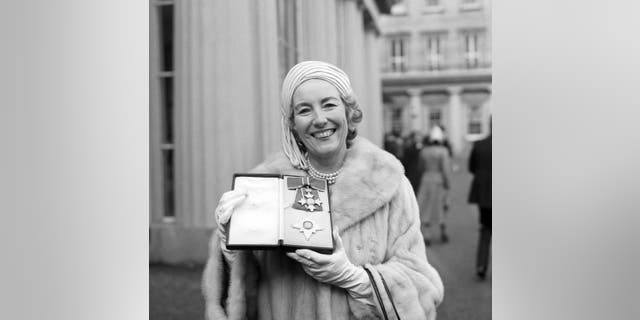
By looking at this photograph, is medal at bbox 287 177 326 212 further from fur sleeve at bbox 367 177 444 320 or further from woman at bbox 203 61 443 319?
fur sleeve at bbox 367 177 444 320

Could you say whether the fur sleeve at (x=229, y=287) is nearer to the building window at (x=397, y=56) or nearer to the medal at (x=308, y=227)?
the medal at (x=308, y=227)

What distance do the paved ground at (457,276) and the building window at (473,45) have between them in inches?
16.0

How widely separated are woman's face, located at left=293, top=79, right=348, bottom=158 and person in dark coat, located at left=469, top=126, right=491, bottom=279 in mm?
601

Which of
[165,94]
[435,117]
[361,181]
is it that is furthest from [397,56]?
[165,94]

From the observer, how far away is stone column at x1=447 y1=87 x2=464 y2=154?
2.48 m

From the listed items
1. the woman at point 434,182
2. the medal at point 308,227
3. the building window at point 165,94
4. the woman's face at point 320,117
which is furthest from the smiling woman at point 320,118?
the building window at point 165,94

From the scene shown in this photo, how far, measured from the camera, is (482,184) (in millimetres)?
2498

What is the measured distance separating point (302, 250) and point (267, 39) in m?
0.89

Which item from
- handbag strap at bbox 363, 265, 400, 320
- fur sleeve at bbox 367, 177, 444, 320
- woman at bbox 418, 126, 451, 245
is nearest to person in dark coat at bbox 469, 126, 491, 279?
woman at bbox 418, 126, 451, 245
